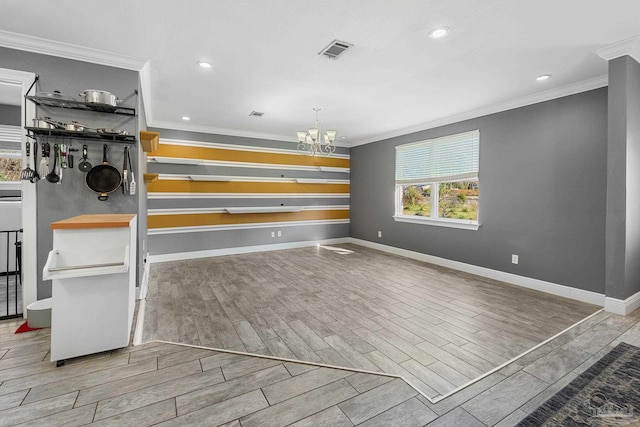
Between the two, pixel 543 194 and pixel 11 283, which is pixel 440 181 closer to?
pixel 543 194

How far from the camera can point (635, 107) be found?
2.98 meters

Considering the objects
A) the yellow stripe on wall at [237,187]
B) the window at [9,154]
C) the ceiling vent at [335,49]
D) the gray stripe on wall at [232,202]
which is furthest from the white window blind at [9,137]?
the ceiling vent at [335,49]

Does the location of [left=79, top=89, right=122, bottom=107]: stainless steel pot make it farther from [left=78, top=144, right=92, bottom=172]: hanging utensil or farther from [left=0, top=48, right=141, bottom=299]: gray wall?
[left=78, top=144, right=92, bottom=172]: hanging utensil

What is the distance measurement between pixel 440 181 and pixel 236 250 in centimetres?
428

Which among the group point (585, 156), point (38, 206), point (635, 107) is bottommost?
point (38, 206)

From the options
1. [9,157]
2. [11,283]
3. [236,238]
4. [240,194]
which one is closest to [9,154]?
[9,157]

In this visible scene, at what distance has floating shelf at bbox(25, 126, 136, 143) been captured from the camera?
8.85 ft

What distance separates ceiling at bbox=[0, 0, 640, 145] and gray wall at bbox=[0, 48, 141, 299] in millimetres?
242

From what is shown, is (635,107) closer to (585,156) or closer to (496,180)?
(585,156)

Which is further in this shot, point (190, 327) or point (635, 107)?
point (635, 107)

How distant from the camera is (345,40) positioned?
2.69 metres

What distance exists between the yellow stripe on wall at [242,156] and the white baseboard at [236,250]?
6.10 feet

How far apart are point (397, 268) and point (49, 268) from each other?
14.6 feet

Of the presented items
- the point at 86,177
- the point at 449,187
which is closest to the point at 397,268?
the point at 449,187
